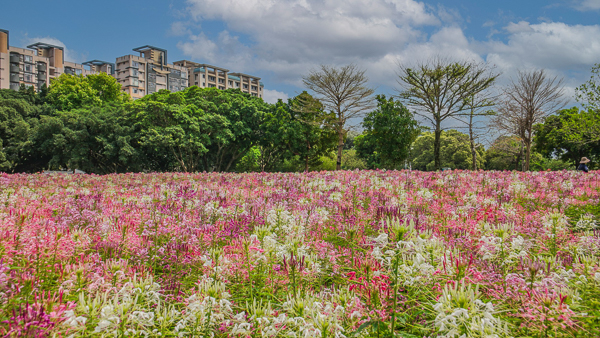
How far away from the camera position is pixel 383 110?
38281 millimetres

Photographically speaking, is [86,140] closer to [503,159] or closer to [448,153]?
[448,153]

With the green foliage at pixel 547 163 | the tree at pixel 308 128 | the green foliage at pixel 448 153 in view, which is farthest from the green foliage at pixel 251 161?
the green foliage at pixel 547 163

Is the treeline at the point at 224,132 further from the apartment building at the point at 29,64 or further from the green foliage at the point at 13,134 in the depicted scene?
the apartment building at the point at 29,64

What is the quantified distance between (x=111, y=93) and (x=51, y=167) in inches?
1273

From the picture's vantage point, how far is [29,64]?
95688 mm

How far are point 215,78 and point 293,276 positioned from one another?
425 feet

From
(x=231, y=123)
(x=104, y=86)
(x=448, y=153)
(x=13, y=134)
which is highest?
(x=104, y=86)

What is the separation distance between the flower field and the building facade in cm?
8595

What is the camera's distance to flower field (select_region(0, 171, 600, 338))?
1710 mm

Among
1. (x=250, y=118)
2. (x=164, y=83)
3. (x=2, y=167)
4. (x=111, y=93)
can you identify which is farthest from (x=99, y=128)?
(x=164, y=83)

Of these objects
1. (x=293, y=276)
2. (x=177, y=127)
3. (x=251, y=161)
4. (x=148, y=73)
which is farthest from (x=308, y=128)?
(x=148, y=73)

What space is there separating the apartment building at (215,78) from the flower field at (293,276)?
11407cm

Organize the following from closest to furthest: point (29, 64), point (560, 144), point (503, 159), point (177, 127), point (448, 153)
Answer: point (177, 127) < point (560, 144) < point (503, 159) < point (448, 153) < point (29, 64)

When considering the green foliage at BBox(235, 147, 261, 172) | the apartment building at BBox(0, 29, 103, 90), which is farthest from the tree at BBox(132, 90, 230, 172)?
the apartment building at BBox(0, 29, 103, 90)
